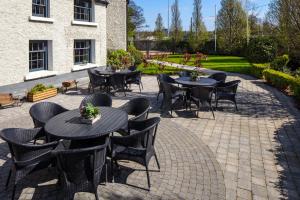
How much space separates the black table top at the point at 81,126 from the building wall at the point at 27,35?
739 cm

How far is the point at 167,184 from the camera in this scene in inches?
209

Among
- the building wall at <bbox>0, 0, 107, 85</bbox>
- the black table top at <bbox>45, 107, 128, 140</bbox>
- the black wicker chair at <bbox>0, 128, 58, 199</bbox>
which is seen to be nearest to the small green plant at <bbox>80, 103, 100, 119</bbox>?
the black table top at <bbox>45, 107, 128, 140</bbox>

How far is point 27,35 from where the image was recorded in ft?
42.9

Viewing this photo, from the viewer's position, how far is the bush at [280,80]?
14.1 m

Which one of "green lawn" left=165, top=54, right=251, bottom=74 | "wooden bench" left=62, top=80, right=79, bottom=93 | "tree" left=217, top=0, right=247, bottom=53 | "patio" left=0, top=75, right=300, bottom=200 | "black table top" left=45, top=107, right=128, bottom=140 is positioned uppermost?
"tree" left=217, top=0, right=247, bottom=53

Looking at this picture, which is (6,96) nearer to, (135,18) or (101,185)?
(101,185)

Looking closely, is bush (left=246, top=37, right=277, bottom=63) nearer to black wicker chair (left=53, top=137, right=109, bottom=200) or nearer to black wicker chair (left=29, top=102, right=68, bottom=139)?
black wicker chair (left=29, top=102, right=68, bottom=139)

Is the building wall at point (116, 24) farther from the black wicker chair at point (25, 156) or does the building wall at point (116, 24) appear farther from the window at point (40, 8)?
the black wicker chair at point (25, 156)

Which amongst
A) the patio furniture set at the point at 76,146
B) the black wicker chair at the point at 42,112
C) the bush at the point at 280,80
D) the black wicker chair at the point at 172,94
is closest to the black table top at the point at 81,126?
the patio furniture set at the point at 76,146

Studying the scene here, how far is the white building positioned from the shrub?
1.23 meters

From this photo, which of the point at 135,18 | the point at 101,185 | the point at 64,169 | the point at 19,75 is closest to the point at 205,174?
the point at 101,185

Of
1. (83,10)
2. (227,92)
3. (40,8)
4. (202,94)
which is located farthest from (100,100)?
(83,10)

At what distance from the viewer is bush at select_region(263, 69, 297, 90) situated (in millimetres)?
14125

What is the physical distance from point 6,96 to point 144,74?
11262mm
